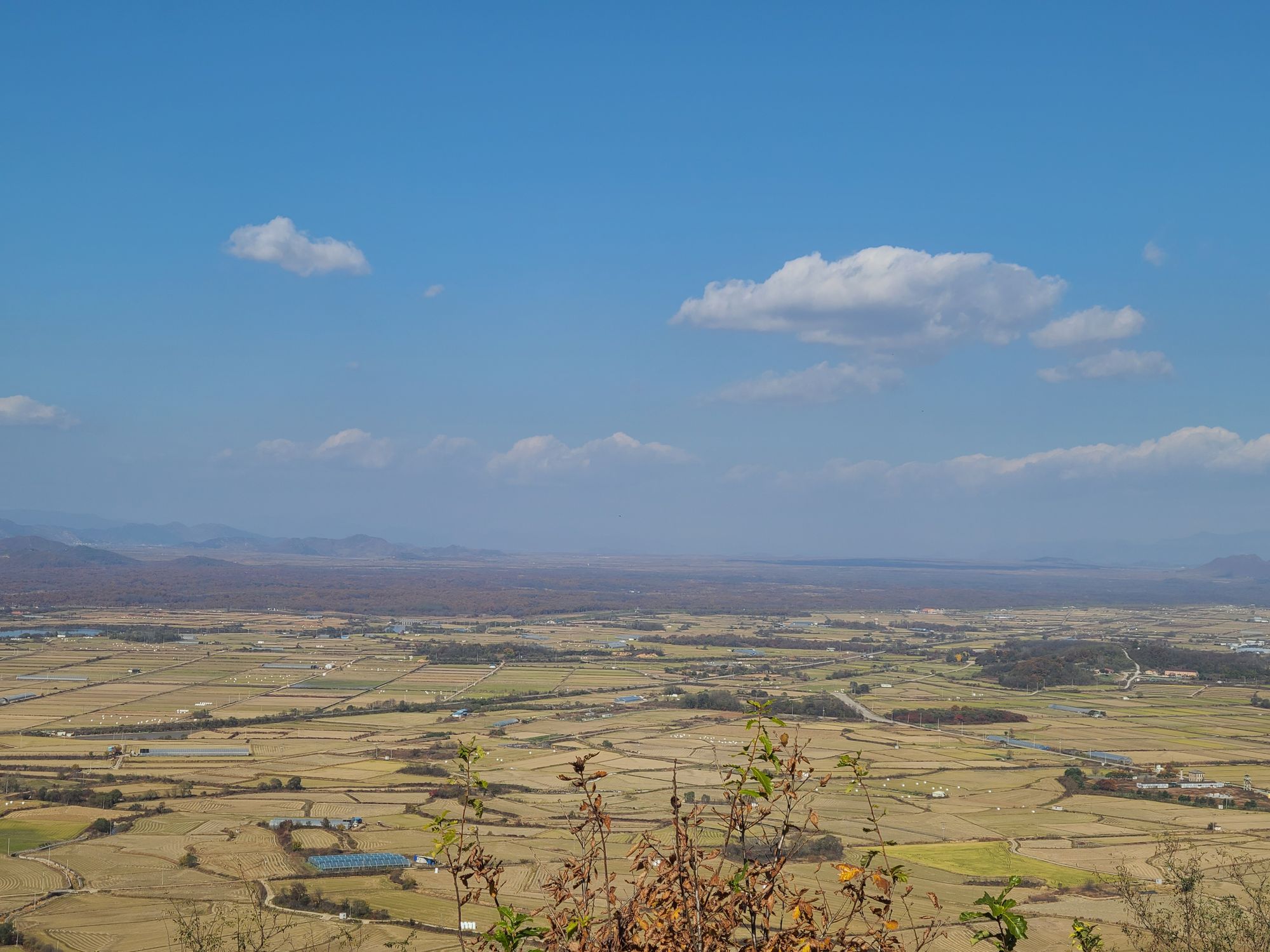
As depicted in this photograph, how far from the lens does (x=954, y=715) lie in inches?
2591

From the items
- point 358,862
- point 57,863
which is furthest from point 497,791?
point 57,863

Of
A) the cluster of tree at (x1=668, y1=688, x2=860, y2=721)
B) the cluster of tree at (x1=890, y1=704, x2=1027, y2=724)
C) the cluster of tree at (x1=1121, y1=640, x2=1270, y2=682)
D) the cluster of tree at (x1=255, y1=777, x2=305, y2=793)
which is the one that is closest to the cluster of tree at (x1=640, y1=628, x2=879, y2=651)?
the cluster of tree at (x1=1121, y1=640, x2=1270, y2=682)

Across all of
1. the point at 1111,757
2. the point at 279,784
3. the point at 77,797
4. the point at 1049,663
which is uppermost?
the point at 77,797

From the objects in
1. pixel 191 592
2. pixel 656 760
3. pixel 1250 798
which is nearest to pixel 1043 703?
pixel 1250 798

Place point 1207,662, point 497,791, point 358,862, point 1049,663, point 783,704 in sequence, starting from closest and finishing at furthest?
point 358,862 → point 497,791 → point 783,704 → point 1049,663 → point 1207,662

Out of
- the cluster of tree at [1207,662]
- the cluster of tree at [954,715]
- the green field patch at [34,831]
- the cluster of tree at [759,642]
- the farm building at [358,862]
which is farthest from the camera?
the cluster of tree at [759,642]

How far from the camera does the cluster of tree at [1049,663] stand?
276 feet

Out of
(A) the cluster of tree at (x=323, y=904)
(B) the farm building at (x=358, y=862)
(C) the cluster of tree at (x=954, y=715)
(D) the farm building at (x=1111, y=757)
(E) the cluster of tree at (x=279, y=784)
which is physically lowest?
(C) the cluster of tree at (x=954, y=715)

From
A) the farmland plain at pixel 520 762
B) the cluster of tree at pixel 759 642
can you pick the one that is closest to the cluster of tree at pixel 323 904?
the farmland plain at pixel 520 762

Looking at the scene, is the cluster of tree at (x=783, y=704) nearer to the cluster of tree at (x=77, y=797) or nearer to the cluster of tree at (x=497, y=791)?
the cluster of tree at (x=497, y=791)

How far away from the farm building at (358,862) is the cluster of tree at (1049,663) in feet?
207

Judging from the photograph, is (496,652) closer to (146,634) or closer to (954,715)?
(146,634)

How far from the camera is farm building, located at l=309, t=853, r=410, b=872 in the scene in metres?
31.4

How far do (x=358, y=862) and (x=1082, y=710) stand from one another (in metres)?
55.6
